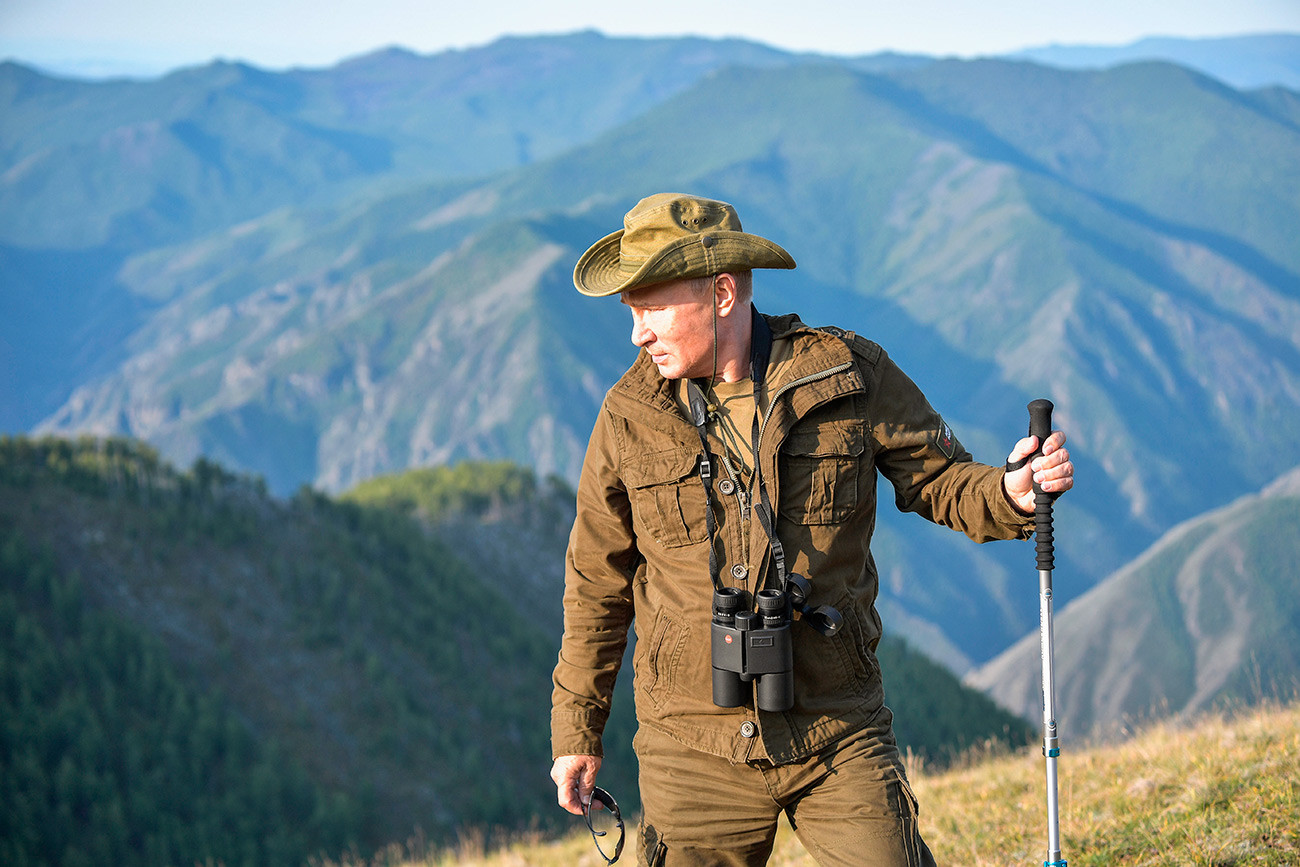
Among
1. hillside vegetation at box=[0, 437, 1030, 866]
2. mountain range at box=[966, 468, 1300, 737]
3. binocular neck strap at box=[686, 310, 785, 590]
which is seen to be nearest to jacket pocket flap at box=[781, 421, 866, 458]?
binocular neck strap at box=[686, 310, 785, 590]

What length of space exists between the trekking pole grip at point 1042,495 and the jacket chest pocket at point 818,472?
1.47 feet

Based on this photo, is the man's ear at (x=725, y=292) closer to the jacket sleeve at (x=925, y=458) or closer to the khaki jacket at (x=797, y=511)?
the khaki jacket at (x=797, y=511)

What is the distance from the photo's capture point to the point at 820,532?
3004mm

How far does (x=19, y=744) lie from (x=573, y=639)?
25.9 meters

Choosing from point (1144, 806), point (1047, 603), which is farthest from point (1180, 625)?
point (1047, 603)

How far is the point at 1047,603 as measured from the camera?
315 centimetres

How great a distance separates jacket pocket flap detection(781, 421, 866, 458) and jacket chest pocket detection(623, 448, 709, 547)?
27 centimetres

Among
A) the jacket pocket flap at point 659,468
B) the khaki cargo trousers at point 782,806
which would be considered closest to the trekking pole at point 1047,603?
the khaki cargo trousers at point 782,806

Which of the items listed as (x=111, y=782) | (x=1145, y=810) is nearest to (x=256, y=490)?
(x=111, y=782)

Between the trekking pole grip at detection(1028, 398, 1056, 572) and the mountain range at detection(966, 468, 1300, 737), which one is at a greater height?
the trekking pole grip at detection(1028, 398, 1056, 572)

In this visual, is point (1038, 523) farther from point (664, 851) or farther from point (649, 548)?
point (664, 851)

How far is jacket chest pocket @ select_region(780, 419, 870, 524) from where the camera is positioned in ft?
9.85

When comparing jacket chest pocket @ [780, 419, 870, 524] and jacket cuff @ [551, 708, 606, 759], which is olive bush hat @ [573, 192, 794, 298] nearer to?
jacket chest pocket @ [780, 419, 870, 524]

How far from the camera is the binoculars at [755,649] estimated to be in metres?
2.85
